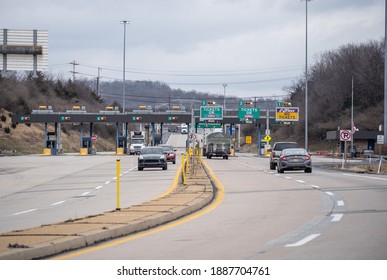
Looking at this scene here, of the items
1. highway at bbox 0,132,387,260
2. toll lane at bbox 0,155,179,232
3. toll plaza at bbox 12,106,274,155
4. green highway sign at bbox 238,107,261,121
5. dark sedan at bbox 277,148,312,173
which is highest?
green highway sign at bbox 238,107,261,121

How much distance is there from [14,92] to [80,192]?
4447 inches

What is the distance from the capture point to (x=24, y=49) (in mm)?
31094

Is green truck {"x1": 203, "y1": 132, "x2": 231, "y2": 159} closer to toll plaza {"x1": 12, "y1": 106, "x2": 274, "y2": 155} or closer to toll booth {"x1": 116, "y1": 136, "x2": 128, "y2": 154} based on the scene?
toll plaza {"x1": 12, "y1": 106, "x2": 274, "y2": 155}

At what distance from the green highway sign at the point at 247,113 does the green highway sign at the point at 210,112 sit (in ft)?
9.97

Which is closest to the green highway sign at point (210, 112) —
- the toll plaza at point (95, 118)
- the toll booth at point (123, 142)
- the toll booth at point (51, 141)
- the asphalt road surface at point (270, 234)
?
the toll plaza at point (95, 118)

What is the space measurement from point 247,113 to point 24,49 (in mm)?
72374

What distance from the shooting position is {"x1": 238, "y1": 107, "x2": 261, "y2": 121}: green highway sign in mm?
101950

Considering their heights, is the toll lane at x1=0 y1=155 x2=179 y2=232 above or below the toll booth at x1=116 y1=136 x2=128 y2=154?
below

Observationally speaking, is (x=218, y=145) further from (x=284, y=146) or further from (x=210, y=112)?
(x=284, y=146)

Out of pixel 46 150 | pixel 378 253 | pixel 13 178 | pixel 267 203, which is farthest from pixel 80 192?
pixel 46 150

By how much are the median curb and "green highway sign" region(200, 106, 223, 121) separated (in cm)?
8087

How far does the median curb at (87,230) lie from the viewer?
10.8m

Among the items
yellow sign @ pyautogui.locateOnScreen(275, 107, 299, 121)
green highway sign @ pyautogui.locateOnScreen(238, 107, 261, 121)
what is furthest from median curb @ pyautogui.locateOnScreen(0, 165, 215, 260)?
green highway sign @ pyautogui.locateOnScreen(238, 107, 261, 121)

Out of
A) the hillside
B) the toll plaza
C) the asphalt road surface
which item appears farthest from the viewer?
the hillside
